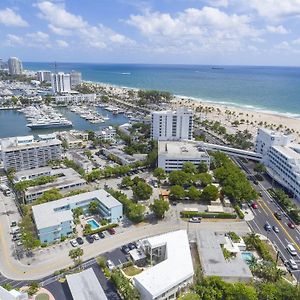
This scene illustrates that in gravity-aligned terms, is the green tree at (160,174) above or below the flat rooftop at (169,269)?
above

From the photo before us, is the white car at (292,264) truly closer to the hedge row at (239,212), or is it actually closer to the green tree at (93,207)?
the hedge row at (239,212)

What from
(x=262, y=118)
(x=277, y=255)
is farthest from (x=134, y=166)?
(x=262, y=118)

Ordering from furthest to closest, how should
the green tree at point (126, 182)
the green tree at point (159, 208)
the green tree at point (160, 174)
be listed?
1. the green tree at point (160, 174)
2. the green tree at point (126, 182)
3. the green tree at point (159, 208)

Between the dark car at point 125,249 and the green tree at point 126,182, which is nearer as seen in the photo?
the dark car at point 125,249

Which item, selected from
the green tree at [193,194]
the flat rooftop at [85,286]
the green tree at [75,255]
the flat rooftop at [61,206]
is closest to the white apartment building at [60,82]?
the flat rooftop at [61,206]

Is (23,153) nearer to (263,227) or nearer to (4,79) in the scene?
(263,227)
